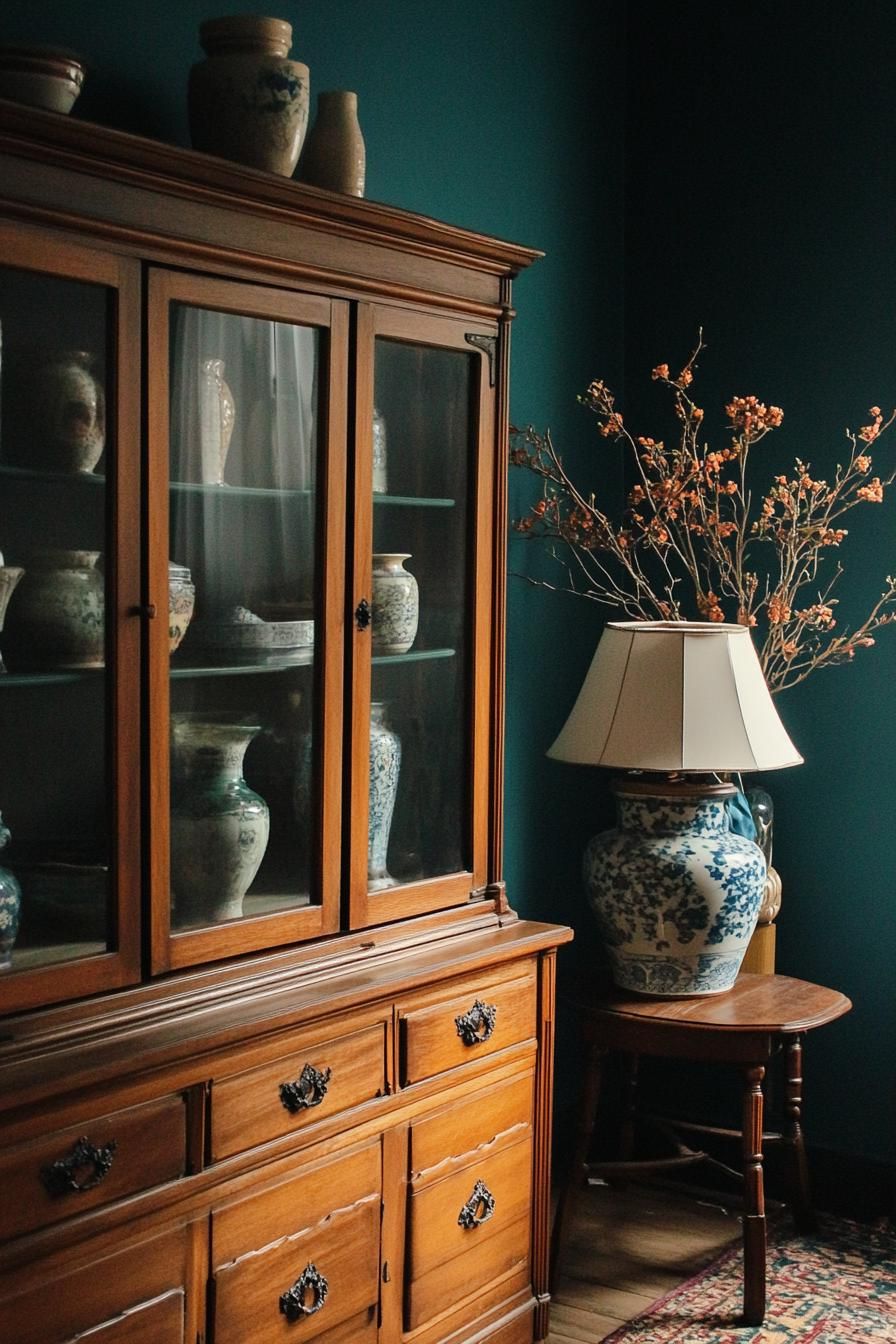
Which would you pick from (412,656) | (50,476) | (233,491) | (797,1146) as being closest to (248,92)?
(233,491)

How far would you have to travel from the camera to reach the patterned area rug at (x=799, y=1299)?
113 inches

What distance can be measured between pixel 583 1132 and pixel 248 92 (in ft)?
6.68

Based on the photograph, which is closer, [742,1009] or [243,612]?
[243,612]

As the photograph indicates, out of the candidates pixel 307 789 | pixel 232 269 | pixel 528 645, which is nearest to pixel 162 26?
pixel 232 269

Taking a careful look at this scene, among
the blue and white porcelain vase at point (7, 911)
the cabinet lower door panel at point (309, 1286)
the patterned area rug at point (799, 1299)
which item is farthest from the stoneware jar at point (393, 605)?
the patterned area rug at point (799, 1299)

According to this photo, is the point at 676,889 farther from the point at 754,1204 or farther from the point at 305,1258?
the point at 305,1258

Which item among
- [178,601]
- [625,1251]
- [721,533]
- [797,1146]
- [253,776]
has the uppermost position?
[721,533]

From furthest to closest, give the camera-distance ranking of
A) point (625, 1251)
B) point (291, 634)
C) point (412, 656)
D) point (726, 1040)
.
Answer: point (625, 1251)
point (726, 1040)
point (412, 656)
point (291, 634)

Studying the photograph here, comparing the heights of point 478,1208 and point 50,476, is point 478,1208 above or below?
below

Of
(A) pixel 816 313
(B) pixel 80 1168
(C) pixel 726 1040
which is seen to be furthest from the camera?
(A) pixel 816 313

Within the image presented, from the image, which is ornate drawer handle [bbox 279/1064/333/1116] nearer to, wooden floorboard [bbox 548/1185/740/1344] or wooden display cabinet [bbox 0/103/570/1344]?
wooden display cabinet [bbox 0/103/570/1344]

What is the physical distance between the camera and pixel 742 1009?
2980 mm

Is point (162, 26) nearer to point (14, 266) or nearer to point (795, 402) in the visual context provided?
Answer: point (14, 266)

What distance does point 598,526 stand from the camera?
3439 millimetres
